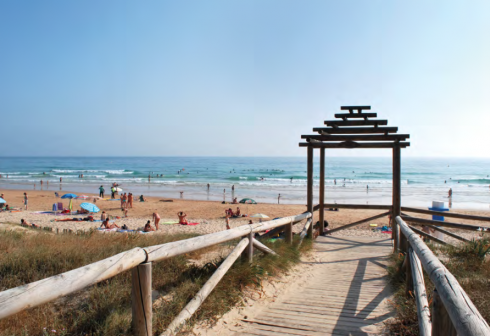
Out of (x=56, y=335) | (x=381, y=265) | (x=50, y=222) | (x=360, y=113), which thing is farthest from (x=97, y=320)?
(x=50, y=222)

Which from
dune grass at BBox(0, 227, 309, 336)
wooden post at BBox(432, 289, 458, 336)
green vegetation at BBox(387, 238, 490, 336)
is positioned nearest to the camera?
wooden post at BBox(432, 289, 458, 336)

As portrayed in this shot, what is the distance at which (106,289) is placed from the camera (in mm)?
3605

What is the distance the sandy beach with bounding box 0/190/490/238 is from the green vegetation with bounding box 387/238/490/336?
997 cm

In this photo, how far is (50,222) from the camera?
61.8ft

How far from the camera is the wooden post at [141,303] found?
110 inches

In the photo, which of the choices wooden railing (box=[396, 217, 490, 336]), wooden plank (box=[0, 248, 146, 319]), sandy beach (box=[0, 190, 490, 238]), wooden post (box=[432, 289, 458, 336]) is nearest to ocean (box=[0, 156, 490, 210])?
sandy beach (box=[0, 190, 490, 238])

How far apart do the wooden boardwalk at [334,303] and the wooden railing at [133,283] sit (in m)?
0.62

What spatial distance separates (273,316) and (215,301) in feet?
2.03

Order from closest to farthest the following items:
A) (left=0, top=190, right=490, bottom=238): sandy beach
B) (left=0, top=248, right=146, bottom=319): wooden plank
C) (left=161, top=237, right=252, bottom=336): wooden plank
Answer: (left=0, top=248, right=146, bottom=319): wooden plank
(left=161, top=237, right=252, bottom=336): wooden plank
(left=0, top=190, right=490, bottom=238): sandy beach

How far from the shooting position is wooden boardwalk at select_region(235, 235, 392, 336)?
3.50 m

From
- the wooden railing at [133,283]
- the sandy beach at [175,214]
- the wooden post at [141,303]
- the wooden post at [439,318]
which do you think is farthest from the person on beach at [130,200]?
the wooden post at [439,318]

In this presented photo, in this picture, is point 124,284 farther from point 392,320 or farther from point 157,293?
point 392,320

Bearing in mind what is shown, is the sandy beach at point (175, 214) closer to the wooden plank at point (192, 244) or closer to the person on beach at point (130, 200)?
the person on beach at point (130, 200)

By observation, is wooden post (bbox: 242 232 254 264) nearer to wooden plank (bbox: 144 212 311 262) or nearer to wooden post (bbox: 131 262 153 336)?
wooden plank (bbox: 144 212 311 262)
